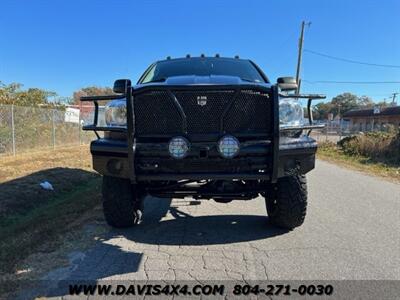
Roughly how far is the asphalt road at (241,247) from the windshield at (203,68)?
195cm

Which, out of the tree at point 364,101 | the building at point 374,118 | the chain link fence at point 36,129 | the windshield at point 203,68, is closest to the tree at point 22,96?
the chain link fence at point 36,129

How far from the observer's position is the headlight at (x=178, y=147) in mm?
3900

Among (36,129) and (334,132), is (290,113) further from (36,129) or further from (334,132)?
(334,132)

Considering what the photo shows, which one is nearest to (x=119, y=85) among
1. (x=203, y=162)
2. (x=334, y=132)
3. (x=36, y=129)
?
(x=203, y=162)

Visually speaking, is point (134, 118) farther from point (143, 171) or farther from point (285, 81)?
point (285, 81)

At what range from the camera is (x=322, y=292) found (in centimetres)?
337

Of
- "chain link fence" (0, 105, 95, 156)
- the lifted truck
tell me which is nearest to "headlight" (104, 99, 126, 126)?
the lifted truck

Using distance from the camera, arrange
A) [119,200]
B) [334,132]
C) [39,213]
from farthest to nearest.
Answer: [334,132] → [39,213] → [119,200]

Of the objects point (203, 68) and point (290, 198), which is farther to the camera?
point (203, 68)

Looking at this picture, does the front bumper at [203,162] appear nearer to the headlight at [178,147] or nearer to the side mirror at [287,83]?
the headlight at [178,147]

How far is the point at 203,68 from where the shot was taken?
220 inches

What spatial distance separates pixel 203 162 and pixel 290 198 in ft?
4.46

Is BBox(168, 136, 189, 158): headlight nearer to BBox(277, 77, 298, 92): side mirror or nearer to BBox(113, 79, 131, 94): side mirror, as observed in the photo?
BBox(113, 79, 131, 94): side mirror

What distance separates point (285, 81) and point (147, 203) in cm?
327
